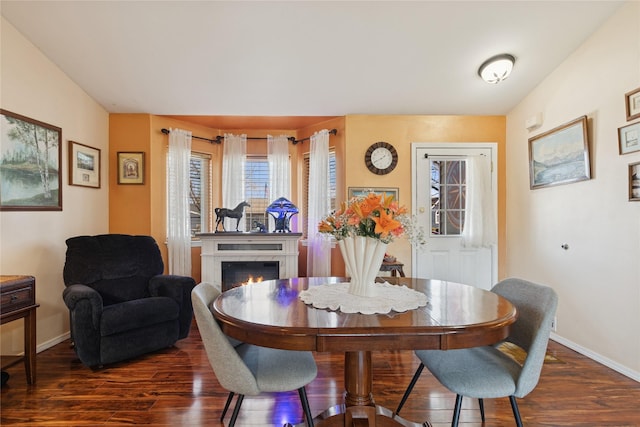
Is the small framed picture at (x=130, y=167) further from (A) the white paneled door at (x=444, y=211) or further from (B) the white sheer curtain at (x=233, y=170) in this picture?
(A) the white paneled door at (x=444, y=211)

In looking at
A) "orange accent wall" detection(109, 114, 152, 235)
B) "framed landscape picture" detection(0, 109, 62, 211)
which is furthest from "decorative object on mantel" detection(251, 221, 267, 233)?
"framed landscape picture" detection(0, 109, 62, 211)

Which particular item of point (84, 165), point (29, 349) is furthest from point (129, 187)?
point (29, 349)

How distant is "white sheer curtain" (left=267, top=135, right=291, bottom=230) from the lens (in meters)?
4.06

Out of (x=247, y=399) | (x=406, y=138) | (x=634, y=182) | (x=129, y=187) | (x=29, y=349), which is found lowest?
(x=247, y=399)

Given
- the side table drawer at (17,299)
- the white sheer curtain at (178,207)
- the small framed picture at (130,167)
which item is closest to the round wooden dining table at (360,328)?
the side table drawer at (17,299)

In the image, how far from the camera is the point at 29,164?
2.63m

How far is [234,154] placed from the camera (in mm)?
4070

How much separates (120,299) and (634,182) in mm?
4239

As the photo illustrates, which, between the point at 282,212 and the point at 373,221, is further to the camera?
the point at 282,212

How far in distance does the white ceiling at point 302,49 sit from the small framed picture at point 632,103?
722mm

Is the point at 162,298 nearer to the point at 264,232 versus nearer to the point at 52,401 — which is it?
the point at 52,401

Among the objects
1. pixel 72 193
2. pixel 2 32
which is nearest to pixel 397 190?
pixel 72 193

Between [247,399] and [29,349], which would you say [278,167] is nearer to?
[247,399]

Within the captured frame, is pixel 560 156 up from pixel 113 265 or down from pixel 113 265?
up
